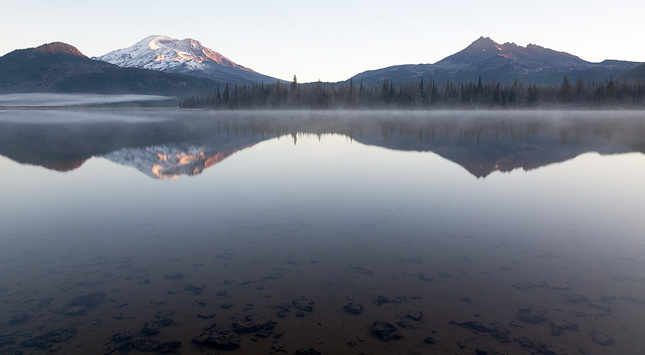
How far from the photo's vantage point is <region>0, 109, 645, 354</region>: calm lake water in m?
6.61

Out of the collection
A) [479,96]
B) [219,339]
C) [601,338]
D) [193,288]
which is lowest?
[601,338]

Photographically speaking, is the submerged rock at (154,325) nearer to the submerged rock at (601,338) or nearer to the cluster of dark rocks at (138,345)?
the cluster of dark rocks at (138,345)

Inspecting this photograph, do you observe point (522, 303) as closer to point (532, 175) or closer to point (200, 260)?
point (200, 260)

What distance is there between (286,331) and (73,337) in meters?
3.51

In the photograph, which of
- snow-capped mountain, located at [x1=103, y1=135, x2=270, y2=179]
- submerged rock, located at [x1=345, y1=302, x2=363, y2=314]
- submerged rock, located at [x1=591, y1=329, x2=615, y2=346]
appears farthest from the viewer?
snow-capped mountain, located at [x1=103, y1=135, x2=270, y2=179]

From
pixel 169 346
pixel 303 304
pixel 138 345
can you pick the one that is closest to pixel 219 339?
pixel 169 346

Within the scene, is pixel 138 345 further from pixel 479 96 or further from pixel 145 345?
pixel 479 96

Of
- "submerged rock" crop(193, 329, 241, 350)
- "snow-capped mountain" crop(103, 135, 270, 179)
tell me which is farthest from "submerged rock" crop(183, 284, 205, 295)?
"snow-capped mountain" crop(103, 135, 270, 179)

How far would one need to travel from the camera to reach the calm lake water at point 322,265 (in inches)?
260

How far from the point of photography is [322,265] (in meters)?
9.23

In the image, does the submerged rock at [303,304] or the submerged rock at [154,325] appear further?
the submerged rock at [303,304]

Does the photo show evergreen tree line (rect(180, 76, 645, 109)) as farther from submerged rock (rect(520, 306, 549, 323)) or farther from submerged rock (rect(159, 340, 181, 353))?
submerged rock (rect(159, 340, 181, 353))

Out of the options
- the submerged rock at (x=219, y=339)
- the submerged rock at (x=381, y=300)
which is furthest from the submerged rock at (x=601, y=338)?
the submerged rock at (x=219, y=339)

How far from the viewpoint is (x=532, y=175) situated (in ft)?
69.3
